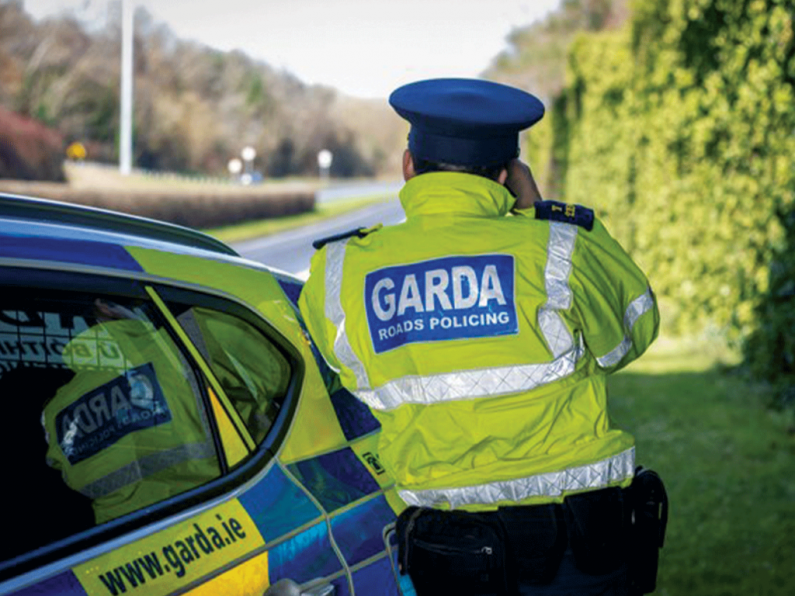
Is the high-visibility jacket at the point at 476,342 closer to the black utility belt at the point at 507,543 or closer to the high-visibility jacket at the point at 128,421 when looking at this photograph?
the black utility belt at the point at 507,543

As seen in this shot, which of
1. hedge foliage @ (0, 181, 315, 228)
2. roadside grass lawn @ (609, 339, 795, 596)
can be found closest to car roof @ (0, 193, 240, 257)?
roadside grass lawn @ (609, 339, 795, 596)

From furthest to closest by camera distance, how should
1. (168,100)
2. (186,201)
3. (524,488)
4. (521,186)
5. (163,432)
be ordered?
1. (168,100)
2. (186,201)
3. (521,186)
4. (524,488)
5. (163,432)

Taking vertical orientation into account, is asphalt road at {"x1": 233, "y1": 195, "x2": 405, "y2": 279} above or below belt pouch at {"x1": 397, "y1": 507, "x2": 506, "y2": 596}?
below

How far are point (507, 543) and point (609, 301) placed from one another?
57 centimetres

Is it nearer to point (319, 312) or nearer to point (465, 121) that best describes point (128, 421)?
point (319, 312)

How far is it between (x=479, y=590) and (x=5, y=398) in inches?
40.5

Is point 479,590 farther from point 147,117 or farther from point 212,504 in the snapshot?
point 147,117

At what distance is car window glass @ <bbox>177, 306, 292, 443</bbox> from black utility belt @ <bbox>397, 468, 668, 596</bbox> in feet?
1.26

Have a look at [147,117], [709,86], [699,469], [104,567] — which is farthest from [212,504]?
[147,117]

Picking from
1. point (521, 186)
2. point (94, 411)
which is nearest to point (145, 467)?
point (94, 411)

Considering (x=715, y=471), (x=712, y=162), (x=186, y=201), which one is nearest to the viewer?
(x=715, y=471)

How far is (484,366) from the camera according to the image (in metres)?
2.44

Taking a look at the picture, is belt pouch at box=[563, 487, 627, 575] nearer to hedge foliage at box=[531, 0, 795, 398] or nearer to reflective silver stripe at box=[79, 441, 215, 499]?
reflective silver stripe at box=[79, 441, 215, 499]

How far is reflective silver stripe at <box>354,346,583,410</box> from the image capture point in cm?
244
